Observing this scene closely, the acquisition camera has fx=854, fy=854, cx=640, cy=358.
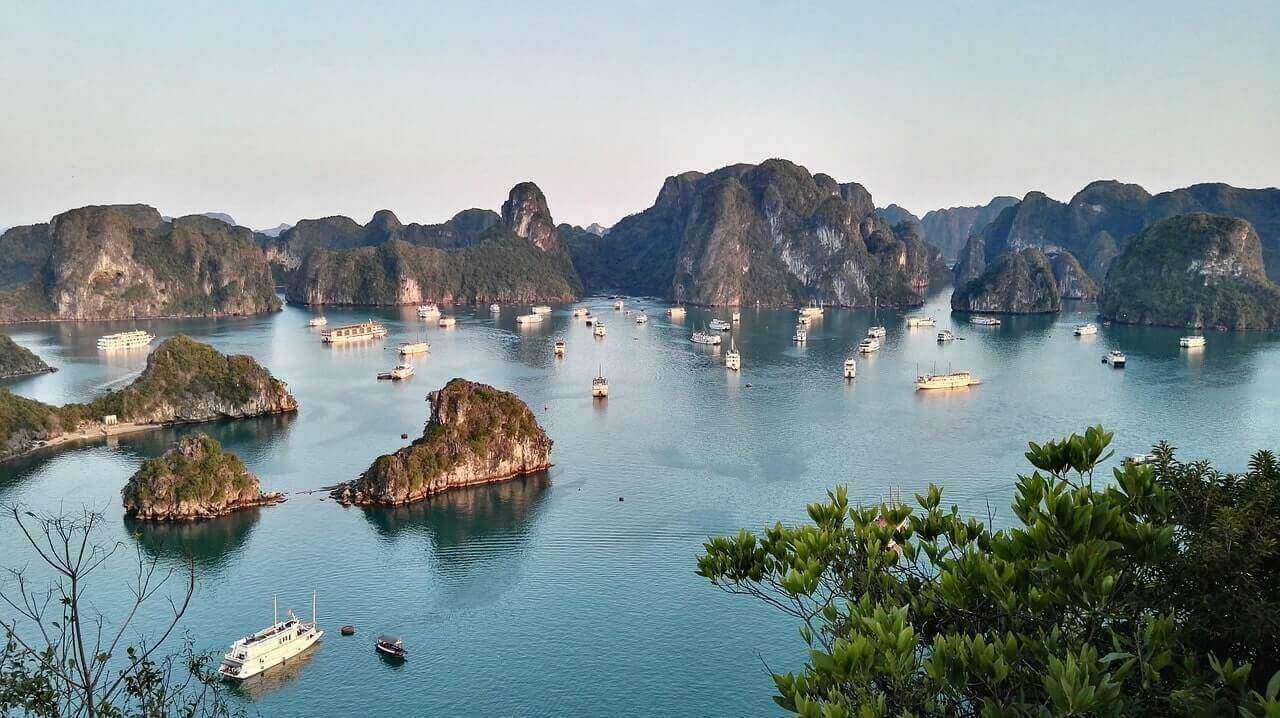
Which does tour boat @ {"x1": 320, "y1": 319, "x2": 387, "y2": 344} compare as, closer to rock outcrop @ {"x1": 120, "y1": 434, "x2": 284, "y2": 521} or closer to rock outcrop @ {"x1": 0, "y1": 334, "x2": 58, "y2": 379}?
rock outcrop @ {"x1": 0, "y1": 334, "x2": 58, "y2": 379}

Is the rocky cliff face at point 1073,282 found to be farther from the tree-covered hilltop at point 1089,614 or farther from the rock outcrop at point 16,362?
the tree-covered hilltop at point 1089,614

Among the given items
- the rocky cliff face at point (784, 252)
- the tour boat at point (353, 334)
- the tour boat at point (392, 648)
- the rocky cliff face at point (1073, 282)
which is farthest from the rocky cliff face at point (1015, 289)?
the tour boat at point (392, 648)

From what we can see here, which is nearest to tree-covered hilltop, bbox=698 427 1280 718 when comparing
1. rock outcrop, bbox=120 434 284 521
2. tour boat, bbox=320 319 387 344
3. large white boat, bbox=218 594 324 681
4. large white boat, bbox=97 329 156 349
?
large white boat, bbox=218 594 324 681

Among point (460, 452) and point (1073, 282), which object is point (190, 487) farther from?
point (1073, 282)

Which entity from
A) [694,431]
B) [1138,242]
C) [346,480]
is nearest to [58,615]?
[346,480]

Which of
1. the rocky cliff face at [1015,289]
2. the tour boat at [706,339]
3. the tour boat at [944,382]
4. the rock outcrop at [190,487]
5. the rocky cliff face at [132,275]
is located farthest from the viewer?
the rocky cliff face at [1015,289]

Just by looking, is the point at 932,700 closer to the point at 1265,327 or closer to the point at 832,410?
the point at 832,410
